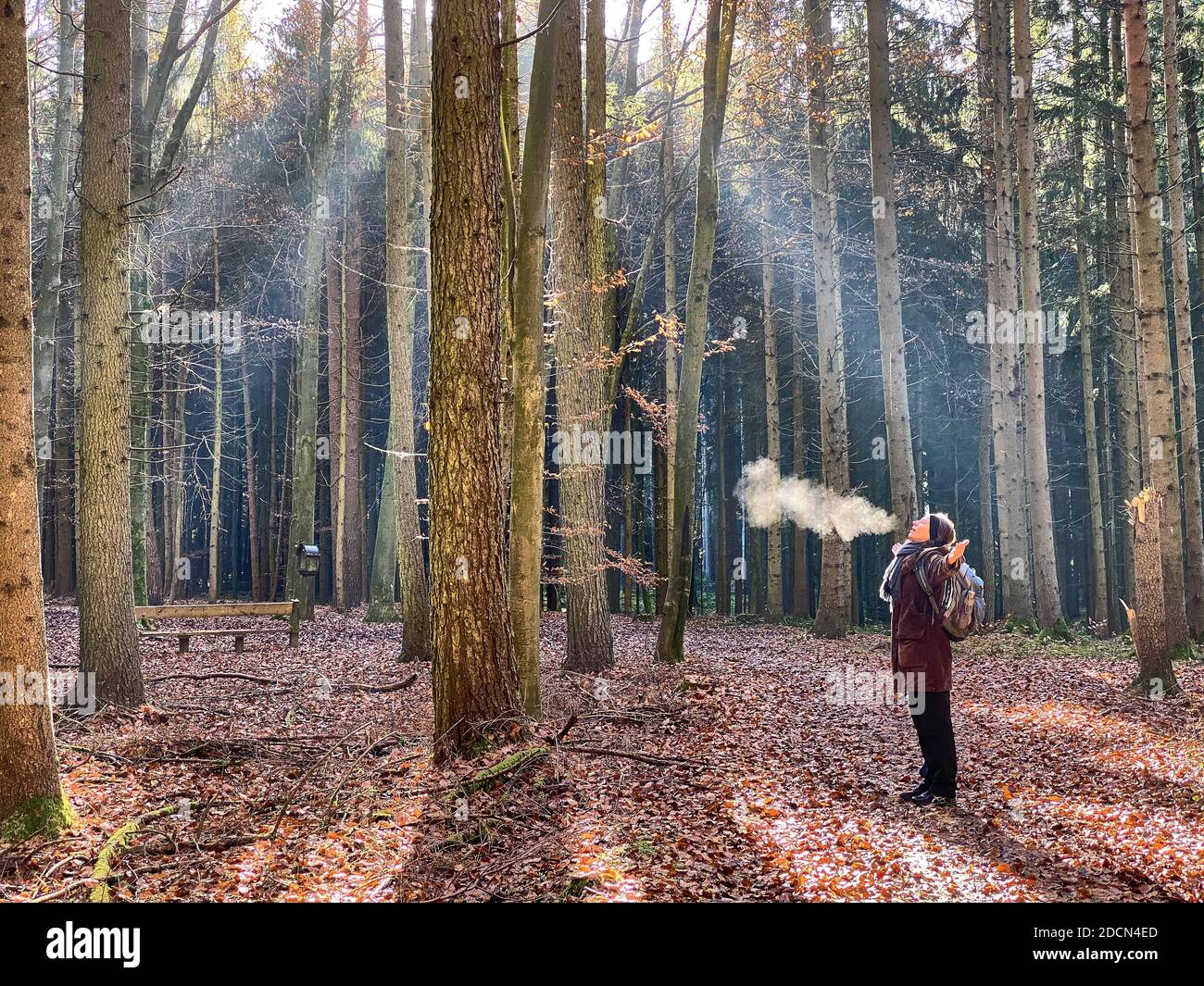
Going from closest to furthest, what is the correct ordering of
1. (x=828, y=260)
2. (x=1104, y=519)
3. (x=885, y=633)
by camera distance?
(x=828, y=260), (x=885, y=633), (x=1104, y=519)

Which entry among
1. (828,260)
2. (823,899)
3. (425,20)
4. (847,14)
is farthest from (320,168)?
(823,899)

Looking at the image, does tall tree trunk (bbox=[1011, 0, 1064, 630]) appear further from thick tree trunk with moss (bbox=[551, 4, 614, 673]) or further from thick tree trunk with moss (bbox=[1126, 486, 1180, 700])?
thick tree trunk with moss (bbox=[551, 4, 614, 673])

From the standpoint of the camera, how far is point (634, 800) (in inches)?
255

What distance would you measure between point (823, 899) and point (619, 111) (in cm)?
1513

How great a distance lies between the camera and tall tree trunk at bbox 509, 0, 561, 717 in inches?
316

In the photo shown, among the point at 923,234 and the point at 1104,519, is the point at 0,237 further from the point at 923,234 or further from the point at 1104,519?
the point at 1104,519

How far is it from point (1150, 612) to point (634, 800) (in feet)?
21.6

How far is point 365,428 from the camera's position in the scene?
2916cm

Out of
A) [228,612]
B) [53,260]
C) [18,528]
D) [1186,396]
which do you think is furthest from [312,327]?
[1186,396]

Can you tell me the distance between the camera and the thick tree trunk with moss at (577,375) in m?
11.3

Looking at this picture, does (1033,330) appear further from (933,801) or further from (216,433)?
(216,433)

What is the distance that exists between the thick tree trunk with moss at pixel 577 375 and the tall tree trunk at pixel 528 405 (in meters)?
3.18

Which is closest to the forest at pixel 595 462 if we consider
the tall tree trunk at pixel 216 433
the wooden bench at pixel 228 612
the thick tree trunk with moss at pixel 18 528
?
the thick tree trunk with moss at pixel 18 528

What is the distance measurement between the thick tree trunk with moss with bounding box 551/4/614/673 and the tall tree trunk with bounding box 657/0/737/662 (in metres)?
1.37
